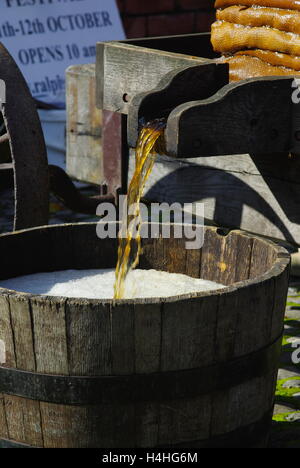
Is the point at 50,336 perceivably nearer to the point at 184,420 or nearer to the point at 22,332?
the point at 22,332

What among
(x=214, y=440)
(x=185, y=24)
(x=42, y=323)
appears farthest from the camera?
(x=185, y=24)

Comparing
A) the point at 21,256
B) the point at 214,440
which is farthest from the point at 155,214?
the point at 214,440

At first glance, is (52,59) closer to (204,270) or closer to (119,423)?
(204,270)

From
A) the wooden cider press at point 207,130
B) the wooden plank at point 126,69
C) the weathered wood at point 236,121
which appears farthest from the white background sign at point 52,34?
the weathered wood at point 236,121

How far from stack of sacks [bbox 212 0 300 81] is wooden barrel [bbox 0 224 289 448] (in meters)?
1.08

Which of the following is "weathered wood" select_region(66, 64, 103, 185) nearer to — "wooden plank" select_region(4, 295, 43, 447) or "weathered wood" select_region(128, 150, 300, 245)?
"weathered wood" select_region(128, 150, 300, 245)

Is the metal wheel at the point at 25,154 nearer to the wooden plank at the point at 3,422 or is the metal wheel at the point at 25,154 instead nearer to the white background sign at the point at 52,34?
the wooden plank at the point at 3,422

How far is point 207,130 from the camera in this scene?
2.81 meters

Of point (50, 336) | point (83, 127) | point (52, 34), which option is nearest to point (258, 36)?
point (50, 336)

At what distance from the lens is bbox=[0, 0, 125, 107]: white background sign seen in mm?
6891

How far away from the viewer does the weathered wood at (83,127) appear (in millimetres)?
4660

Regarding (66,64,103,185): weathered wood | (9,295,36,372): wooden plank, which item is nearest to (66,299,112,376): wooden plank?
(9,295,36,372): wooden plank

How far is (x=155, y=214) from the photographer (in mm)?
5039

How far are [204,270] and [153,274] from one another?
0.17 meters
